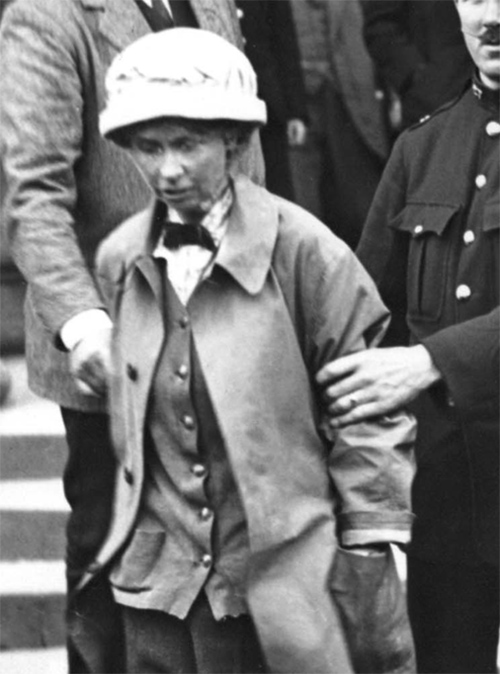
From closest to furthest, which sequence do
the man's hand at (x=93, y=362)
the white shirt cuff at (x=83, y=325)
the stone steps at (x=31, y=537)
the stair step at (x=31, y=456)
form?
the man's hand at (x=93, y=362)
the white shirt cuff at (x=83, y=325)
the stone steps at (x=31, y=537)
the stair step at (x=31, y=456)

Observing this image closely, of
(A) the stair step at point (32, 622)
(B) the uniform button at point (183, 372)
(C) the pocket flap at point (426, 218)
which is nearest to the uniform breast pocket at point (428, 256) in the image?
(C) the pocket flap at point (426, 218)

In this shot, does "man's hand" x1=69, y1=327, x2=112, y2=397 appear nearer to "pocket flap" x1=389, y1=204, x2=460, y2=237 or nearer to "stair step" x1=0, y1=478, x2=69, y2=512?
"pocket flap" x1=389, y1=204, x2=460, y2=237

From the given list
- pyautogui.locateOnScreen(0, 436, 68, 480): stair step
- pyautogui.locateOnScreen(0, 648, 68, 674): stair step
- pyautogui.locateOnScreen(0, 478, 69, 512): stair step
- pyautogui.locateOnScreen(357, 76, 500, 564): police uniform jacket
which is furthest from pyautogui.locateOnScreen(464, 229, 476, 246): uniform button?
pyautogui.locateOnScreen(0, 436, 68, 480): stair step

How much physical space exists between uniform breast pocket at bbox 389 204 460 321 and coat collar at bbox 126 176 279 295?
0.57m

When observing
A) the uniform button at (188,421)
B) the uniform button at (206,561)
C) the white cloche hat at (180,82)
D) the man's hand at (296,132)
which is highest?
the white cloche hat at (180,82)

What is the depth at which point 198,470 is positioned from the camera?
3959mm

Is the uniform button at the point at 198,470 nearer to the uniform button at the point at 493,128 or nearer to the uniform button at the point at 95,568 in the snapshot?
the uniform button at the point at 95,568

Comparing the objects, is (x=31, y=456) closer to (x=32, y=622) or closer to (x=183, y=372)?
(x=32, y=622)

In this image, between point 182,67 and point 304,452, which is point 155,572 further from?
point 182,67

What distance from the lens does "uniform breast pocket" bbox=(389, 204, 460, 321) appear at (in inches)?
177

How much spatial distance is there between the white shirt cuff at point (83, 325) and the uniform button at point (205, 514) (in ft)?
1.58

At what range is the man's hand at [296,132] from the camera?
7371 millimetres

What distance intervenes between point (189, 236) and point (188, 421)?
1.14 feet

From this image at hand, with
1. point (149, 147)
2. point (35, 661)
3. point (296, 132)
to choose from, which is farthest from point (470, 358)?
point (296, 132)
